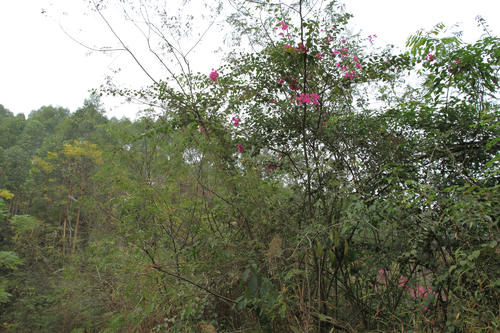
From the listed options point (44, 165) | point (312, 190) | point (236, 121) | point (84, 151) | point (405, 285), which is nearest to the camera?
point (405, 285)

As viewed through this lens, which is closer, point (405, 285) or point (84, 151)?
point (405, 285)

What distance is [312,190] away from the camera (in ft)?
7.36

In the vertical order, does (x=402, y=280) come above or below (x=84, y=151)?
below

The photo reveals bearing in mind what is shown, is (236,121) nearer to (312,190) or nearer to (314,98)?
(314,98)

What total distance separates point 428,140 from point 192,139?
5.79 feet

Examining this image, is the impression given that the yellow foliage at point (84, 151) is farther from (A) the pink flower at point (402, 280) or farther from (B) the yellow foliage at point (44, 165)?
(A) the pink flower at point (402, 280)

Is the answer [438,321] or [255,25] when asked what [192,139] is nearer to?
[255,25]

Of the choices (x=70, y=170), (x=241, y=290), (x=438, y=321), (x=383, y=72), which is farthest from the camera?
(x=70, y=170)

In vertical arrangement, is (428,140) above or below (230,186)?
above

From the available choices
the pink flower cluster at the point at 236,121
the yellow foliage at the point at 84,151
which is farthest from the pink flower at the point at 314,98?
the yellow foliage at the point at 84,151

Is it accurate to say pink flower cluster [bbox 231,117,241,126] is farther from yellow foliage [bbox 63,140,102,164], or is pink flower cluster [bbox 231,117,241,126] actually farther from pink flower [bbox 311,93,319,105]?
yellow foliage [bbox 63,140,102,164]

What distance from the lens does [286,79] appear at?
255 centimetres

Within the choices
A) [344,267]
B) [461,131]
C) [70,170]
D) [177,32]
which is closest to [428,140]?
[461,131]

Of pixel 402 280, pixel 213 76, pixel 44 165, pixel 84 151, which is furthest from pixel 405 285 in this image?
pixel 44 165
